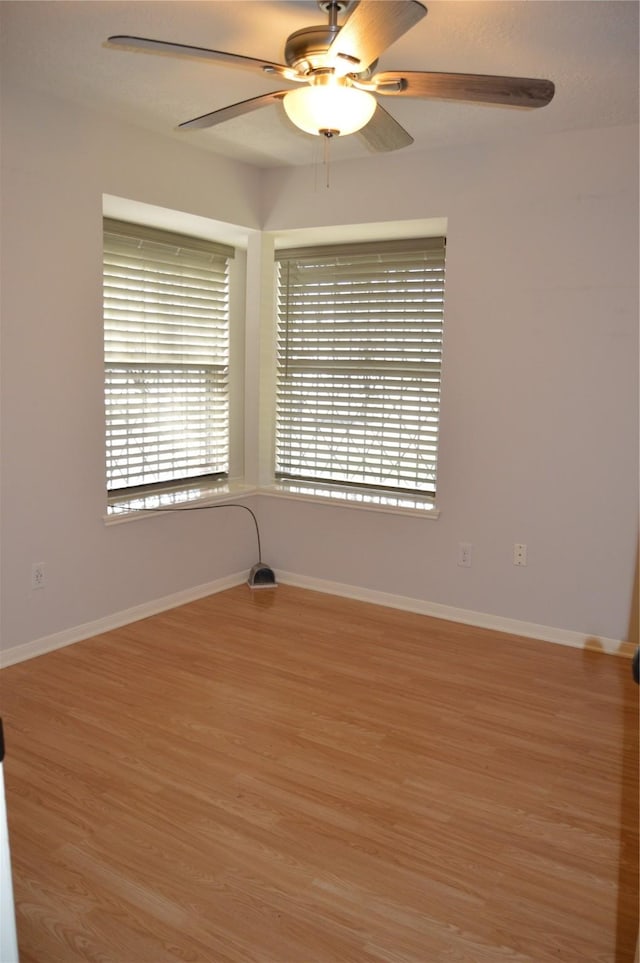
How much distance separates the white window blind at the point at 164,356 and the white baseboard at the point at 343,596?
722mm

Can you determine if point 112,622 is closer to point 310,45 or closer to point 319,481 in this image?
point 319,481

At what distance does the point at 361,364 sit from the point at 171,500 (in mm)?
1440

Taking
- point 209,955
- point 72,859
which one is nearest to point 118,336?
point 72,859

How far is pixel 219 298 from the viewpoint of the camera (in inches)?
197

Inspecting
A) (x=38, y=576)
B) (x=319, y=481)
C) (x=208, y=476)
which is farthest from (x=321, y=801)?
(x=208, y=476)

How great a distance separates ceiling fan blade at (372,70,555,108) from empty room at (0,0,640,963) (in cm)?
1

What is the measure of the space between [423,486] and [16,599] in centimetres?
237

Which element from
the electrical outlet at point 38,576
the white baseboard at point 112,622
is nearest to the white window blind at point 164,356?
the white baseboard at point 112,622

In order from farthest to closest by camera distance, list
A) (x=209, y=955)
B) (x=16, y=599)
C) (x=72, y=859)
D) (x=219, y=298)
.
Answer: (x=219, y=298) < (x=16, y=599) < (x=72, y=859) < (x=209, y=955)

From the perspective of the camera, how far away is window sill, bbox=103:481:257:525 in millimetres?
4109

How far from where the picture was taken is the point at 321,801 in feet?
8.32

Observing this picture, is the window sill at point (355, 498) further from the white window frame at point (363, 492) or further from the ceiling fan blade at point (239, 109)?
the ceiling fan blade at point (239, 109)

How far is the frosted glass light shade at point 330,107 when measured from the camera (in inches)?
89.8

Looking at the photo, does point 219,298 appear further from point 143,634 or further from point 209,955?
point 209,955
